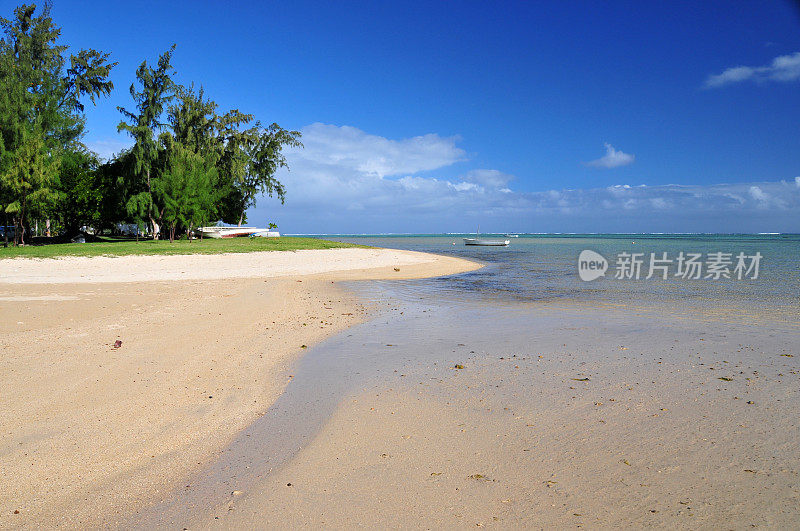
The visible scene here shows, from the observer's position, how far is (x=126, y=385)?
5.33 m

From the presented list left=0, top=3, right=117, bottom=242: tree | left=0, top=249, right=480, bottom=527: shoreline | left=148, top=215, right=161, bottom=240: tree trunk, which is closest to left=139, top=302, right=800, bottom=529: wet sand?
left=0, top=249, right=480, bottom=527: shoreline

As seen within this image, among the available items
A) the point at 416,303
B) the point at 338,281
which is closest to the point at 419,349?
the point at 416,303

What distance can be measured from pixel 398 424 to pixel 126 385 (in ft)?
10.9

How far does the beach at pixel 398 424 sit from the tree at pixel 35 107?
29.1 meters

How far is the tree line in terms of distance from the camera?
104 feet

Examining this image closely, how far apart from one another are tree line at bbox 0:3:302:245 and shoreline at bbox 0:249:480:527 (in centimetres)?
2678

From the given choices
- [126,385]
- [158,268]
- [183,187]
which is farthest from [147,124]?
[126,385]

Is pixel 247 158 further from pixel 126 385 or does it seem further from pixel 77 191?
pixel 126 385

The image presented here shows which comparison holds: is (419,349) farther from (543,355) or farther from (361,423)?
(361,423)

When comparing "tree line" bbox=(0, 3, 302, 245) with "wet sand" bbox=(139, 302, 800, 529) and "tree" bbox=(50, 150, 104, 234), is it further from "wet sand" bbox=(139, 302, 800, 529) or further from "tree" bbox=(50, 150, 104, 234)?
"wet sand" bbox=(139, 302, 800, 529)

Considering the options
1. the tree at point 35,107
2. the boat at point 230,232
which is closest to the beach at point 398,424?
the tree at point 35,107

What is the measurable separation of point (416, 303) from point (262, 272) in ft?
32.4

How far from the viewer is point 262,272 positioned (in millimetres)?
20469

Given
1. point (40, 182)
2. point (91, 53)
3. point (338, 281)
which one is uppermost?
point (91, 53)
